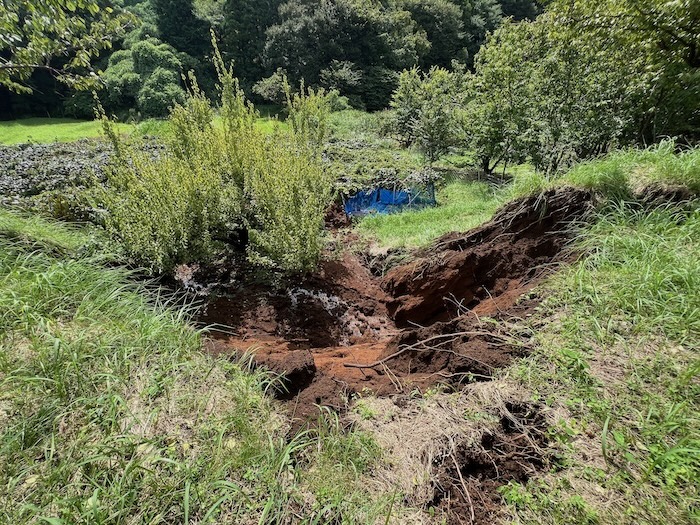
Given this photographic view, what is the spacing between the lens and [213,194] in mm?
4199

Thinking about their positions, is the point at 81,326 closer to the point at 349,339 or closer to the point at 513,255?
the point at 349,339

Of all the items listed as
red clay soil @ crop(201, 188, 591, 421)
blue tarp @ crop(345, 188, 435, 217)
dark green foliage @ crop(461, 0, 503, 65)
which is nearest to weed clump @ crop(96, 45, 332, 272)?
red clay soil @ crop(201, 188, 591, 421)

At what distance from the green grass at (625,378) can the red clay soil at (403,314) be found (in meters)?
0.34

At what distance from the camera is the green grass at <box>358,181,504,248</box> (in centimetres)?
548

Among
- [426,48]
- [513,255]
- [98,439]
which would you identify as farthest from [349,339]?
[426,48]

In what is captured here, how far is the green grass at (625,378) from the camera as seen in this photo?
1.40 metres

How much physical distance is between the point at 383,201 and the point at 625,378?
22.4 ft

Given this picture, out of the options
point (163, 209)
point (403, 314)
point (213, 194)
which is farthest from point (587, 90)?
point (163, 209)

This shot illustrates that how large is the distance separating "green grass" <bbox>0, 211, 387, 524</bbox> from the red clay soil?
37cm

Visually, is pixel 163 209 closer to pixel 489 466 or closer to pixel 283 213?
pixel 283 213

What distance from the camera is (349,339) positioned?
4363 mm

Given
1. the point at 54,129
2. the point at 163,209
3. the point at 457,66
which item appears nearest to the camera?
the point at 163,209

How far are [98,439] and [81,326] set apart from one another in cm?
95

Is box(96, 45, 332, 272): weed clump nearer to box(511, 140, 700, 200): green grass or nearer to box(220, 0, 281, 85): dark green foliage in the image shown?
box(511, 140, 700, 200): green grass
